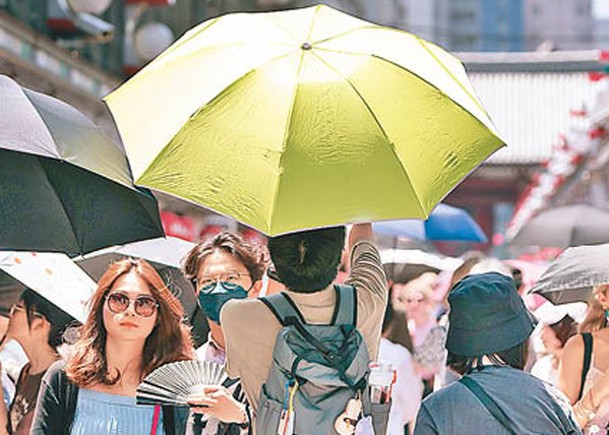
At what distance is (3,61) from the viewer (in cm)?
1333

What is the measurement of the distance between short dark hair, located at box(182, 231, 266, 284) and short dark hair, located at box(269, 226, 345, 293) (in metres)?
1.14

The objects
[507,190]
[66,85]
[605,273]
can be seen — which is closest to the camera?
[605,273]

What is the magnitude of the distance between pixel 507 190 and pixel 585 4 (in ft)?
240

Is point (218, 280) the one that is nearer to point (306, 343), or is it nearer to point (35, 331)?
point (35, 331)

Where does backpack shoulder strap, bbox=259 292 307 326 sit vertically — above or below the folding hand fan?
above

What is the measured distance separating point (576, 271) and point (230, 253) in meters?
1.52

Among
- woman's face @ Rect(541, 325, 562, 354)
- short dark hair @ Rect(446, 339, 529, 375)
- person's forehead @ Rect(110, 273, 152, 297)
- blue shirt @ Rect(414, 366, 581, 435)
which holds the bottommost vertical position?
woman's face @ Rect(541, 325, 562, 354)

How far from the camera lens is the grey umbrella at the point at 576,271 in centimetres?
507

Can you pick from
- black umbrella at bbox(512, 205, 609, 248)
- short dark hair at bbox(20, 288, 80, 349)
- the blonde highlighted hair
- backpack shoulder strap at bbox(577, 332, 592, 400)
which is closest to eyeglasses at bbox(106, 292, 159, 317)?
short dark hair at bbox(20, 288, 80, 349)

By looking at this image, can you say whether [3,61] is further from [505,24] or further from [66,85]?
[505,24]

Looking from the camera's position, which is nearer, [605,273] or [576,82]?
[605,273]

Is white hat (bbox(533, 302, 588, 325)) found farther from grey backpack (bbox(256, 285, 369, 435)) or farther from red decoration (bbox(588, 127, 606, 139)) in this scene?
red decoration (bbox(588, 127, 606, 139))

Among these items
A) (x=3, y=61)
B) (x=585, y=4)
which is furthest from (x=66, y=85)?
(x=585, y=4)

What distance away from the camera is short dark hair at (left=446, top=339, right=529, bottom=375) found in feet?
12.3
